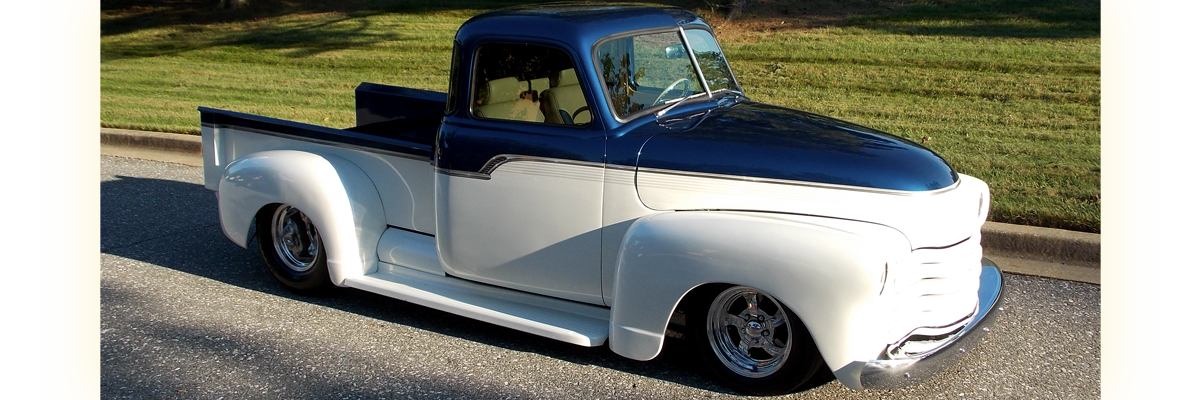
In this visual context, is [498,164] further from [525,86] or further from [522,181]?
[525,86]

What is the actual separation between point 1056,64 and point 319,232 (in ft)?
27.0

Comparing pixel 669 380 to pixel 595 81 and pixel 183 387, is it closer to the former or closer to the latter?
pixel 595 81

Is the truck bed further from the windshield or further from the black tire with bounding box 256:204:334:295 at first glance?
the windshield

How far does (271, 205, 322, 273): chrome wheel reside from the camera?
5395 mm

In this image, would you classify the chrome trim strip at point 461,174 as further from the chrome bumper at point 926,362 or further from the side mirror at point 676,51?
the chrome bumper at point 926,362

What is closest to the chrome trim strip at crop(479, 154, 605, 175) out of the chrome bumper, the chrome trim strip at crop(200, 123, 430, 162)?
the chrome trim strip at crop(200, 123, 430, 162)

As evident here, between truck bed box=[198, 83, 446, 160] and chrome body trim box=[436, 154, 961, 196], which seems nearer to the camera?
chrome body trim box=[436, 154, 961, 196]

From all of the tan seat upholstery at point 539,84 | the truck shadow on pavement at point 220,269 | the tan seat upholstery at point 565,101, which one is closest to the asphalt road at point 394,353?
the truck shadow on pavement at point 220,269

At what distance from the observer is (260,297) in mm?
5441

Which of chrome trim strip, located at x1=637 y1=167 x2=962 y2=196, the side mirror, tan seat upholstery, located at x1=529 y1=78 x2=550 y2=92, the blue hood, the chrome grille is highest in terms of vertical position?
the side mirror

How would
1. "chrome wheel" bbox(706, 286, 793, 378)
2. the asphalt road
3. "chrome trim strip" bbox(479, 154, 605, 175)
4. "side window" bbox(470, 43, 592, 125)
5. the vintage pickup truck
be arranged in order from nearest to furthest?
the vintage pickup truck, "chrome wheel" bbox(706, 286, 793, 378), the asphalt road, "chrome trim strip" bbox(479, 154, 605, 175), "side window" bbox(470, 43, 592, 125)

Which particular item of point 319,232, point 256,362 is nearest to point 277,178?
point 319,232

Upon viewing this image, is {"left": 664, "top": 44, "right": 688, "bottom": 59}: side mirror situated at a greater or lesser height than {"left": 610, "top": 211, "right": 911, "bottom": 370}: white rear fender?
greater

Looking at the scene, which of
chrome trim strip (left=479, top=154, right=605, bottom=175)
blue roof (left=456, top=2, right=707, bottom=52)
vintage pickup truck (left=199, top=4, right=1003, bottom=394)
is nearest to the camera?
vintage pickup truck (left=199, top=4, right=1003, bottom=394)
